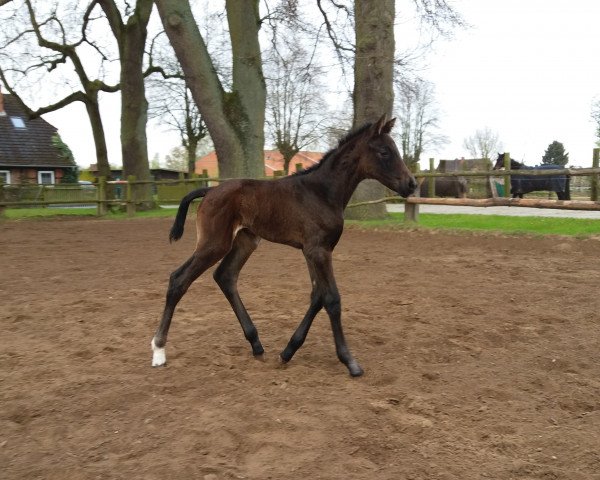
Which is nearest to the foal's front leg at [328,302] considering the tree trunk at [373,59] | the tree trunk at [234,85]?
the tree trunk at [373,59]

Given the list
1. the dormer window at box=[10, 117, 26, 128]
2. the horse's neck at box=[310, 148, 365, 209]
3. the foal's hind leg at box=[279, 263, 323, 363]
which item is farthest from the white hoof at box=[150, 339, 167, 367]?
the dormer window at box=[10, 117, 26, 128]

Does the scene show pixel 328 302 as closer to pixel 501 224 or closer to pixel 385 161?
pixel 385 161

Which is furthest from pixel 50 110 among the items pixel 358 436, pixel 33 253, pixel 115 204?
pixel 358 436

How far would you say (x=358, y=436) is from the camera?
10.6ft

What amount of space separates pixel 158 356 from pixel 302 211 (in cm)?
169

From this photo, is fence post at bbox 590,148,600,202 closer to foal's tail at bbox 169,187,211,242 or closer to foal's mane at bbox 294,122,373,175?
foal's mane at bbox 294,122,373,175

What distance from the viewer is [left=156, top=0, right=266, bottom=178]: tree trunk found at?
16.1 metres

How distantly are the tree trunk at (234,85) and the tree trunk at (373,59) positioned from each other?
3.56 metres

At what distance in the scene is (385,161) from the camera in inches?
181

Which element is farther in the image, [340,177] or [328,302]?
[340,177]

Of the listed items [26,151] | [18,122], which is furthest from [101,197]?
→ [18,122]

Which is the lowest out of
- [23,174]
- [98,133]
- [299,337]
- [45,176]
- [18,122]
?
[299,337]

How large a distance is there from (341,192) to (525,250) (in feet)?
23.1

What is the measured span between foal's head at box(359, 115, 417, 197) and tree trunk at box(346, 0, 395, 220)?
33.7ft
